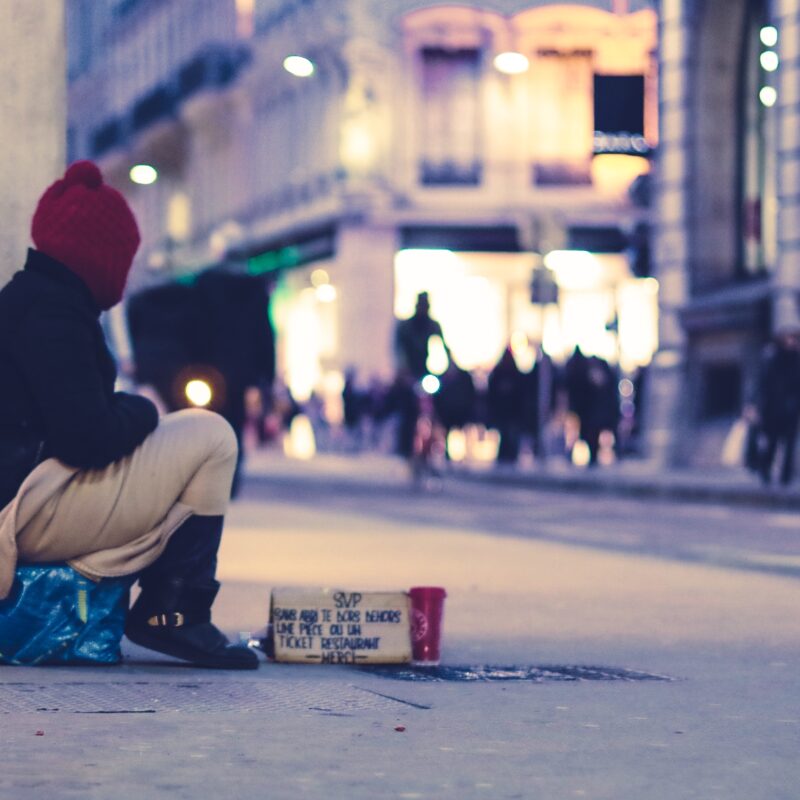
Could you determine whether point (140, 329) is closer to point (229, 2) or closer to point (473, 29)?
point (473, 29)

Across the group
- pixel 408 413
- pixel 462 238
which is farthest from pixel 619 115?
pixel 462 238

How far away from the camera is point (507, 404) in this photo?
3381 centimetres

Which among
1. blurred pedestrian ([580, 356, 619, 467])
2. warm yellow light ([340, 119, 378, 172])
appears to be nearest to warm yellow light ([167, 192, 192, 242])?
warm yellow light ([340, 119, 378, 172])

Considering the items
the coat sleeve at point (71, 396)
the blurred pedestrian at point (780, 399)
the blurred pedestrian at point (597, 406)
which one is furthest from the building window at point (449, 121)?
the coat sleeve at point (71, 396)

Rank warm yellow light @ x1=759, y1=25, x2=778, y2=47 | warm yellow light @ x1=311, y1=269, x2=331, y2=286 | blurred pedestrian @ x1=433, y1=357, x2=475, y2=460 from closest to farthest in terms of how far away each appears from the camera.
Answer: warm yellow light @ x1=759, y1=25, x2=778, y2=47 → blurred pedestrian @ x1=433, y1=357, x2=475, y2=460 → warm yellow light @ x1=311, y1=269, x2=331, y2=286

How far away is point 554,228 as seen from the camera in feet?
106

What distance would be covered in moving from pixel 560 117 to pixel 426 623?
44024 mm

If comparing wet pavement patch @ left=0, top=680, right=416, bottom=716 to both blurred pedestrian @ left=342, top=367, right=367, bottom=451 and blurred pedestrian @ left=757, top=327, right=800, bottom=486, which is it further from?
blurred pedestrian @ left=342, top=367, right=367, bottom=451

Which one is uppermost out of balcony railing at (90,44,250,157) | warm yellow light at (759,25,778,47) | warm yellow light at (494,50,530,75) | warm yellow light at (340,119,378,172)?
balcony railing at (90,44,250,157)

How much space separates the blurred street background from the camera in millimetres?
6137

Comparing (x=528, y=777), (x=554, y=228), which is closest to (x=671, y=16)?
(x=554, y=228)

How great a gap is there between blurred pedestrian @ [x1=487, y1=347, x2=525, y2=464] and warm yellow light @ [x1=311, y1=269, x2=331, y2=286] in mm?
17940

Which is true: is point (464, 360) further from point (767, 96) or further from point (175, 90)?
point (767, 96)

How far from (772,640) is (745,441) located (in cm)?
2083
